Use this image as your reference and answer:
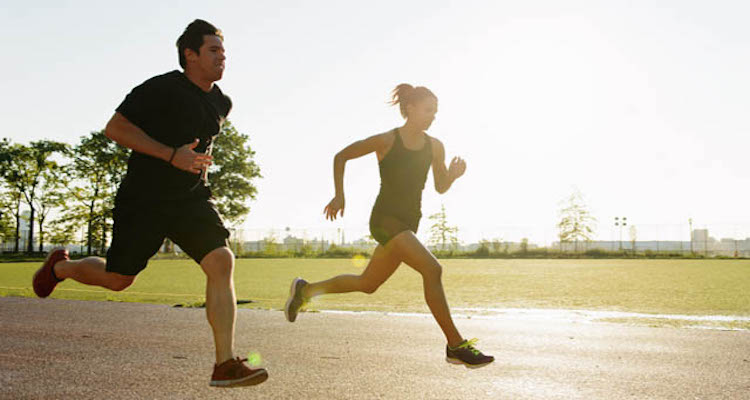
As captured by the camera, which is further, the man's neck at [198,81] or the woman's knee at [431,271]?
the woman's knee at [431,271]

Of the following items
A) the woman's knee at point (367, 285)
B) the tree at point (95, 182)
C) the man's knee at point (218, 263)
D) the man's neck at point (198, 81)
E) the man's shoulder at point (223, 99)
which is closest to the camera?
the man's knee at point (218, 263)

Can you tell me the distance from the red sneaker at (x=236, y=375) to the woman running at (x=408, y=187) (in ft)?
3.60

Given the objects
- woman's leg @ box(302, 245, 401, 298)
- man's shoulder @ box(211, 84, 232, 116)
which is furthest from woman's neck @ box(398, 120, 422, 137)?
man's shoulder @ box(211, 84, 232, 116)

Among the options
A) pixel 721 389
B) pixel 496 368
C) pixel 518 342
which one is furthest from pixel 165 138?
pixel 518 342

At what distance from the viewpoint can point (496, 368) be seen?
27.6 ft

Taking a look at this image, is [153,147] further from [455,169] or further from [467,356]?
[467,356]

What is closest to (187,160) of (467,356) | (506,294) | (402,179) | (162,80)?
(162,80)

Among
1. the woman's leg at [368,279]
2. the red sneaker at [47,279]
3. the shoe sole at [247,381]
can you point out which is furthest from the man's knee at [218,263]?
the red sneaker at [47,279]

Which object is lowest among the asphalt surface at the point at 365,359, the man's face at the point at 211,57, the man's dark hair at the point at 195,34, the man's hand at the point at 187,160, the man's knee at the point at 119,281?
the asphalt surface at the point at 365,359

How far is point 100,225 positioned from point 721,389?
54114mm

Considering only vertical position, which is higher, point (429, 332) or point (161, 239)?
point (161, 239)

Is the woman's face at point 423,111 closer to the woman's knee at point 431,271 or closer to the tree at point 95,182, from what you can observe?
the woman's knee at point 431,271

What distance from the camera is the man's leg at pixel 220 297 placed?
3432 mm

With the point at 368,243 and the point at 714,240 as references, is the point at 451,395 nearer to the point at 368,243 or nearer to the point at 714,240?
the point at 368,243
